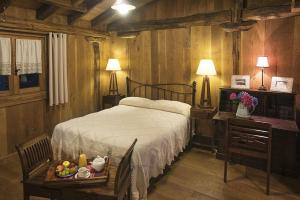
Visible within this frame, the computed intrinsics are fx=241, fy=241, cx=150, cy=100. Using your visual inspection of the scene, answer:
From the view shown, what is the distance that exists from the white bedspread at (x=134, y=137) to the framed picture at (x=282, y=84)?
1.35m

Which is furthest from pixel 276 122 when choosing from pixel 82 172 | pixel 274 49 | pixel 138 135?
pixel 82 172

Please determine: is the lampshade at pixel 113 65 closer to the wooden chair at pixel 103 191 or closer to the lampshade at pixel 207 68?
the lampshade at pixel 207 68

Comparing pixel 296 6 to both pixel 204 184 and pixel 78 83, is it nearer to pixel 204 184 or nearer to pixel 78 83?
pixel 204 184

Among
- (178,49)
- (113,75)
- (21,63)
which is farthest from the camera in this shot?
(113,75)

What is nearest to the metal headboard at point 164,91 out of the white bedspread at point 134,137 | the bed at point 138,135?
the bed at point 138,135

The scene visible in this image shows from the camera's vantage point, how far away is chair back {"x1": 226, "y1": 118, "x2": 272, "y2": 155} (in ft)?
8.72

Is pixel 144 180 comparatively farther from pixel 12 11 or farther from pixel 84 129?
pixel 12 11

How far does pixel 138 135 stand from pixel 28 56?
232 cm

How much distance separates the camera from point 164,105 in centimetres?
404

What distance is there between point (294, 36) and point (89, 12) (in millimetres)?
3283

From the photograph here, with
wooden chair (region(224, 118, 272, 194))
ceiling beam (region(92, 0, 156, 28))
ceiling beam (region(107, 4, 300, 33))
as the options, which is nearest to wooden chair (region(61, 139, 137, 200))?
wooden chair (region(224, 118, 272, 194))

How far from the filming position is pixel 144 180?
97.8 inches

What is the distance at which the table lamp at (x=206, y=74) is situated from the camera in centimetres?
381

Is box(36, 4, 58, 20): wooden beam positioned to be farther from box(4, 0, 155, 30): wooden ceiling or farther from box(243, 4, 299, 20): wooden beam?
box(243, 4, 299, 20): wooden beam
